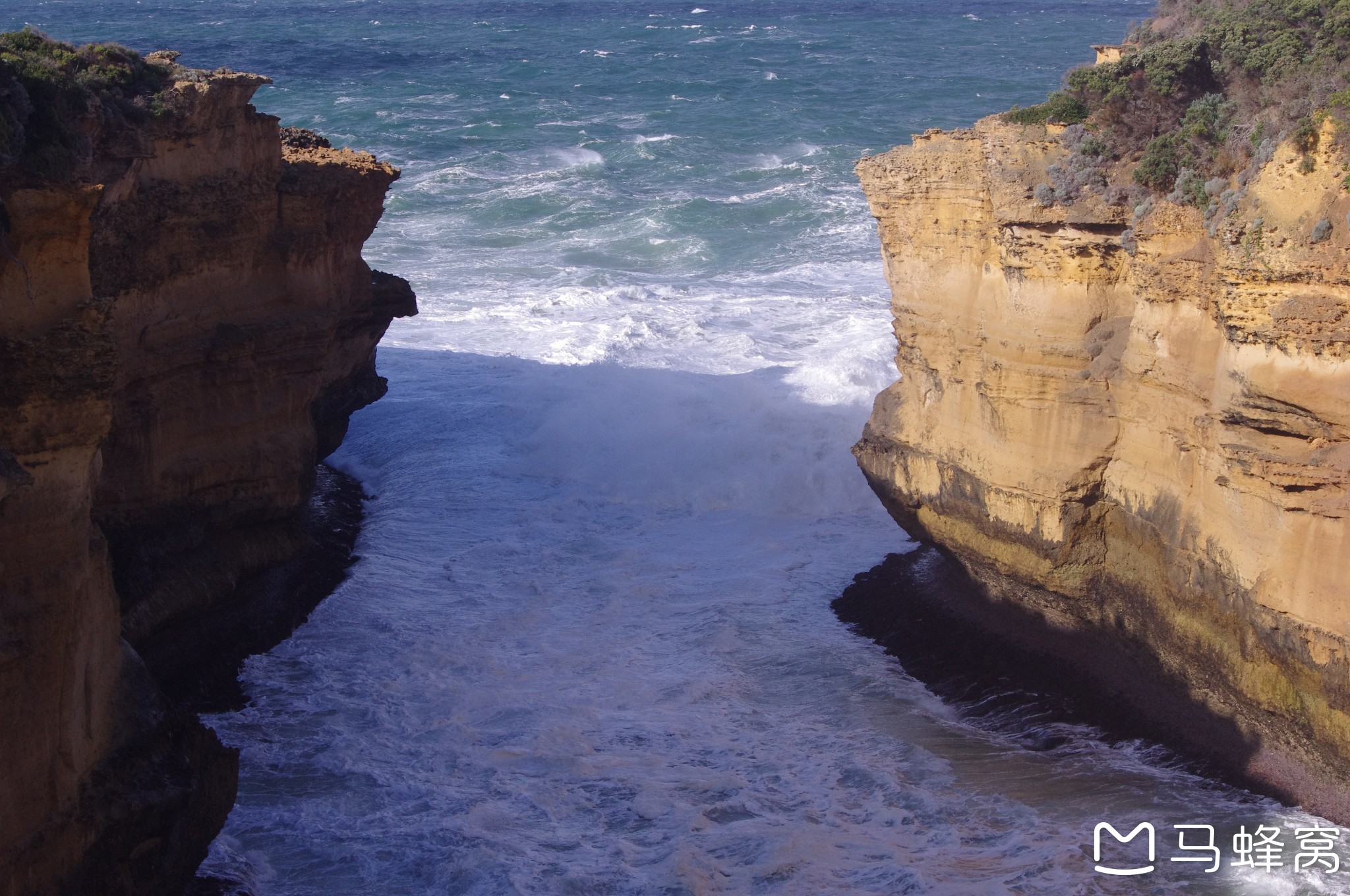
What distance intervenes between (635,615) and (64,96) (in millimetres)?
7398

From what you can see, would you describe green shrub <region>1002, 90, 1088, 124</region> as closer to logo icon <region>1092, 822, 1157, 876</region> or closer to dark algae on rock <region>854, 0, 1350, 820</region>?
dark algae on rock <region>854, 0, 1350, 820</region>

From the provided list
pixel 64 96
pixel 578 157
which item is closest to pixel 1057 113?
pixel 64 96

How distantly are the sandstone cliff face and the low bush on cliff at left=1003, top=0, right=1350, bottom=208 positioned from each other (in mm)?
432

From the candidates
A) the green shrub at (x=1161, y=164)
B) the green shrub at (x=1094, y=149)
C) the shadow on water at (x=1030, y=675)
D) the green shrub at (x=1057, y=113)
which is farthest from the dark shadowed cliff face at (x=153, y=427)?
the green shrub at (x=1161, y=164)

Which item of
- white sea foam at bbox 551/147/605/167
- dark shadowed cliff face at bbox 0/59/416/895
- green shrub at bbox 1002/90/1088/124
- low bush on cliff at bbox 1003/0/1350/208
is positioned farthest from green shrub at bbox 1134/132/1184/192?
white sea foam at bbox 551/147/605/167

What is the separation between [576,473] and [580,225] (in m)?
15.5

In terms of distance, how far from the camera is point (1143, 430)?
11.7 meters

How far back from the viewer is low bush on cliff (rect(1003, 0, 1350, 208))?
10734 mm

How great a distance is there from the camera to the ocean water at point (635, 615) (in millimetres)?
10109

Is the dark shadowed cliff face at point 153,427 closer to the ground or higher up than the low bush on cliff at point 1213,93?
closer to the ground

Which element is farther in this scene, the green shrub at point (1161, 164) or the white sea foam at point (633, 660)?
the green shrub at point (1161, 164)

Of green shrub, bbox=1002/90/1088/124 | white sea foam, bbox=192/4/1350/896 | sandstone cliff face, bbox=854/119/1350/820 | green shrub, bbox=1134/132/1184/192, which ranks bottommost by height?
white sea foam, bbox=192/4/1350/896

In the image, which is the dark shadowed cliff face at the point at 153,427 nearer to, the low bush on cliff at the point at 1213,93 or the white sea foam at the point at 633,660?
the white sea foam at the point at 633,660

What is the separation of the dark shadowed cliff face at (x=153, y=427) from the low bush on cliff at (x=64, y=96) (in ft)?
0.52
